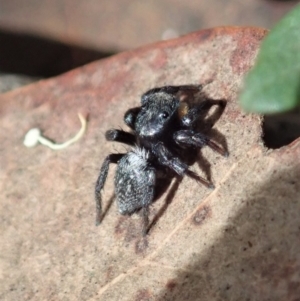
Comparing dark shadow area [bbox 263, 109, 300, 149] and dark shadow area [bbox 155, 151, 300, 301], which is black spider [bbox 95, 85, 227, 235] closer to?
dark shadow area [bbox 263, 109, 300, 149]

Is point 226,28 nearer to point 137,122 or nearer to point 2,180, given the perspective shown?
point 137,122

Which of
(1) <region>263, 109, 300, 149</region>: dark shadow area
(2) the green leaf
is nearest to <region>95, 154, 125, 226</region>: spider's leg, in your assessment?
(1) <region>263, 109, 300, 149</region>: dark shadow area

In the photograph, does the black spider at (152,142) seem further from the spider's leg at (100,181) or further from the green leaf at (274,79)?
the green leaf at (274,79)

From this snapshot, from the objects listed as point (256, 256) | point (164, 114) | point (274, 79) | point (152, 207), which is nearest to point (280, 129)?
point (164, 114)

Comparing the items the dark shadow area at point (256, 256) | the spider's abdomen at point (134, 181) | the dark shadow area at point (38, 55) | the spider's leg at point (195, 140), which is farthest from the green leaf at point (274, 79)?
the dark shadow area at point (38, 55)

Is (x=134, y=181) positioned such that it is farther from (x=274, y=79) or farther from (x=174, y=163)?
(x=274, y=79)
